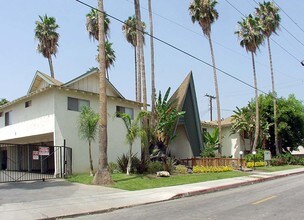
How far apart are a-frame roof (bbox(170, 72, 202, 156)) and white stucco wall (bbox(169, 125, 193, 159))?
547 millimetres

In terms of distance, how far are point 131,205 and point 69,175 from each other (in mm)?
10129

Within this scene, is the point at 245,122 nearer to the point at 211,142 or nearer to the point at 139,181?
the point at 211,142

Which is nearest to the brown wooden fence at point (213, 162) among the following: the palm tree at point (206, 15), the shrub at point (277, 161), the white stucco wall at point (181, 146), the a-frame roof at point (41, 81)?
the white stucco wall at point (181, 146)

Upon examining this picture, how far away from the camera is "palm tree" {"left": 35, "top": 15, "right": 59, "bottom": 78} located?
4294 cm

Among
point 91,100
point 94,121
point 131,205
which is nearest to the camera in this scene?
point 131,205

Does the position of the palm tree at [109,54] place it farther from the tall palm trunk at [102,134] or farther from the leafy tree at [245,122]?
the tall palm trunk at [102,134]

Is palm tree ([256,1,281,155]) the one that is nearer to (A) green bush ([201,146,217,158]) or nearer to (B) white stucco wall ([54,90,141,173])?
(A) green bush ([201,146,217,158])

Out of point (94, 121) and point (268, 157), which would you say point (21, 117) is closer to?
point (94, 121)

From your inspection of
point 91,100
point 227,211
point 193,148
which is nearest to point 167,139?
point 193,148

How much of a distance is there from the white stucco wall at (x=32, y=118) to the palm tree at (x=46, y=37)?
15124 mm

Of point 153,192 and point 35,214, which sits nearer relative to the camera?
point 35,214

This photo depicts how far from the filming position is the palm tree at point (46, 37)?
42.9 meters

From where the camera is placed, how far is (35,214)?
10734 mm

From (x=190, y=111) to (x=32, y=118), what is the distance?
16838mm
